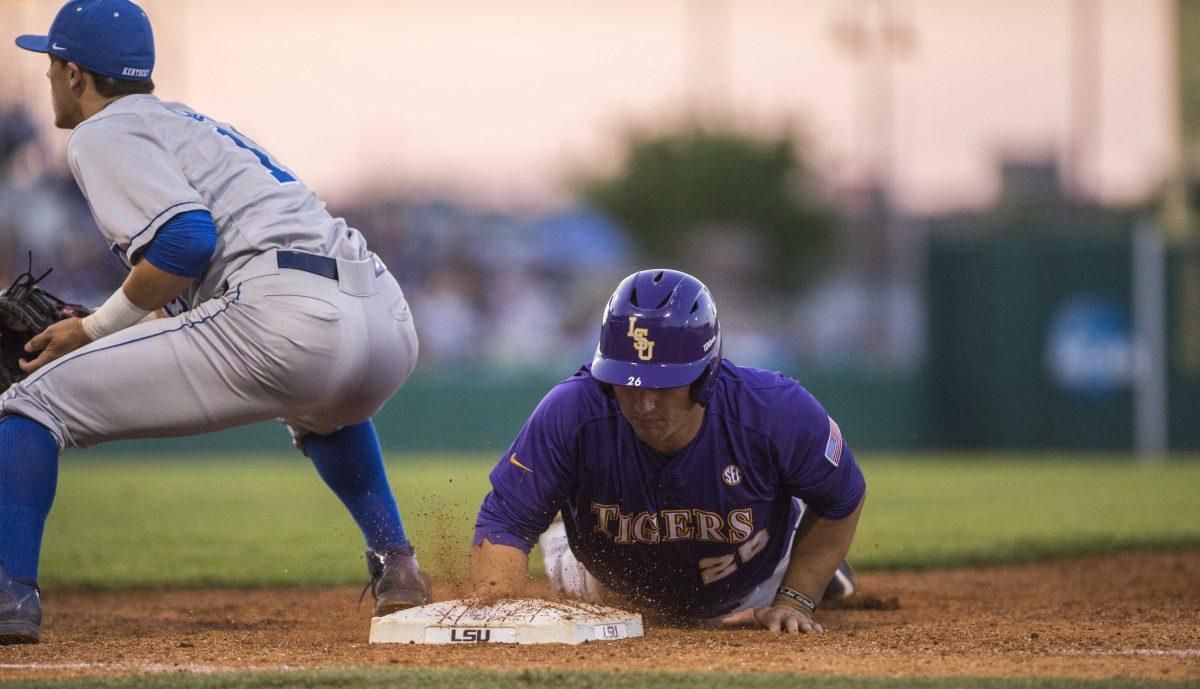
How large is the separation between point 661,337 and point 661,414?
9.1 inches

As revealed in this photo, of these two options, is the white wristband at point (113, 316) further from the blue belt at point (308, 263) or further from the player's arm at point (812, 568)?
the player's arm at point (812, 568)

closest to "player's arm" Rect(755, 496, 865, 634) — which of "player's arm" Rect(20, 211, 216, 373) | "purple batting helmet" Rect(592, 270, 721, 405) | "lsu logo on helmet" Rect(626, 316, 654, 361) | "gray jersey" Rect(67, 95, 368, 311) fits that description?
"purple batting helmet" Rect(592, 270, 721, 405)

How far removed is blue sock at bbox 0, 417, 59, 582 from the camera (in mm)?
4191

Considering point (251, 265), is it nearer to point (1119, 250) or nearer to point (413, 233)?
point (1119, 250)

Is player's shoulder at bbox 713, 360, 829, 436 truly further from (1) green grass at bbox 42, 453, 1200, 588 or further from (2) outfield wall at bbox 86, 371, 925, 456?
(2) outfield wall at bbox 86, 371, 925, 456

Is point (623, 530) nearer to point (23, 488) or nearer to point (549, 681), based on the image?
point (549, 681)

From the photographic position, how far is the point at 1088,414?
17438 millimetres

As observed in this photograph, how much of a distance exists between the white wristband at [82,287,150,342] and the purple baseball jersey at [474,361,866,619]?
1245 mm

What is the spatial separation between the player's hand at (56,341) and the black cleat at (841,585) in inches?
116

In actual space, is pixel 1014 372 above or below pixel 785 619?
below

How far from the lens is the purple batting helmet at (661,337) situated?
162 inches

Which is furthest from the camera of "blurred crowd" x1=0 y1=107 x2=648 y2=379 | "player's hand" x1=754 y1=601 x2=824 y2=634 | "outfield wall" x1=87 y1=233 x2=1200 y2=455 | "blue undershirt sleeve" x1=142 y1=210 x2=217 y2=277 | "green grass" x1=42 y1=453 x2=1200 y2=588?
"blurred crowd" x1=0 y1=107 x2=648 y2=379

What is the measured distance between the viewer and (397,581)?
5.08m

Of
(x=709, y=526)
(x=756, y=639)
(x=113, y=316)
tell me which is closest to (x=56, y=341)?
(x=113, y=316)
